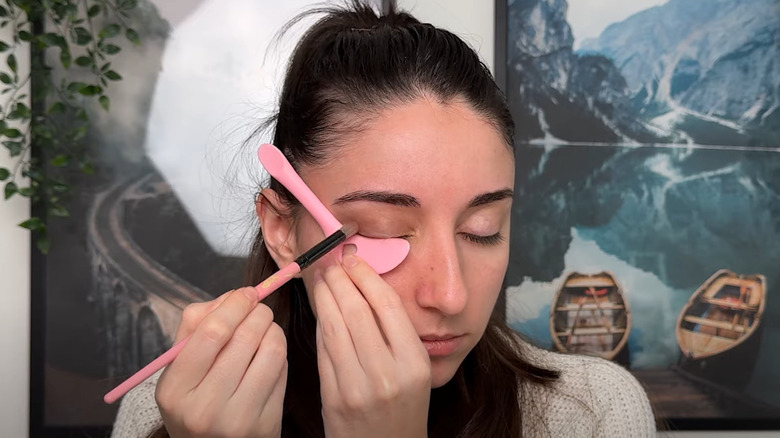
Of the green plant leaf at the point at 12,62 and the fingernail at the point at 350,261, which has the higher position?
the green plant leaf at the point at 12,62

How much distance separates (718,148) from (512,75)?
0.54 m

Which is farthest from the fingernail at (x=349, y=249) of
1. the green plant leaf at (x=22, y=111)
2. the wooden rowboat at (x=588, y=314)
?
the green plant leaf at (x=22, y=111)

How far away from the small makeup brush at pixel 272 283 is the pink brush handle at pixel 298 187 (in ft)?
0.07

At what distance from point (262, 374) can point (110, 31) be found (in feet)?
Result: 3.48

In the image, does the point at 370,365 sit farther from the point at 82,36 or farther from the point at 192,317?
the point at 82,36

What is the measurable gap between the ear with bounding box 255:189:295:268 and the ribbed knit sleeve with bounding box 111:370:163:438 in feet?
1.19

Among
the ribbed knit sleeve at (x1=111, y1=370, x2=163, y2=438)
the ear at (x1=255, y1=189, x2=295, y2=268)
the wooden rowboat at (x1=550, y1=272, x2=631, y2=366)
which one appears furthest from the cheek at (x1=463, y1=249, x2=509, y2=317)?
the wooden rowboat at (x1=550, y1=272, x2=631, y2=366)

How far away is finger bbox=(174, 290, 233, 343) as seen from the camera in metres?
0.66

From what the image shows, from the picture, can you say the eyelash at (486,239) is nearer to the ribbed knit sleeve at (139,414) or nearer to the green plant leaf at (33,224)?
the ribbed knit sleeve at (139,414)

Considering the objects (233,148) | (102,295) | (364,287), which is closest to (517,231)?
(233,148)

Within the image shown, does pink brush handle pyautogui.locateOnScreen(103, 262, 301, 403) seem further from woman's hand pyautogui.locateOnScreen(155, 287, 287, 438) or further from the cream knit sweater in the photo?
the cream knit sweater

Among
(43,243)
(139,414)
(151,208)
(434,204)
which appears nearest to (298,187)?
(434,204)

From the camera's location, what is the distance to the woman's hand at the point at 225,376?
24.1 inches

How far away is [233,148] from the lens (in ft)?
4.84
